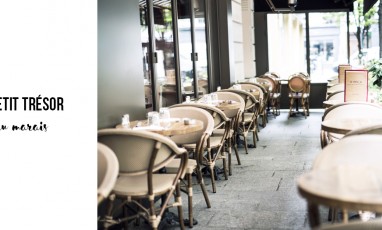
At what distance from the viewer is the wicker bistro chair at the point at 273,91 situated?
996 centimetres

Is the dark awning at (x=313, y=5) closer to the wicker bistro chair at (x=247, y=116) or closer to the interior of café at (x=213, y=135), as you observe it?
the interior of café at (x=213, y=135)

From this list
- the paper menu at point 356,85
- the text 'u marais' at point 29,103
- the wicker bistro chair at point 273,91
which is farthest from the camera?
the wicker bistro chair at point 273,91

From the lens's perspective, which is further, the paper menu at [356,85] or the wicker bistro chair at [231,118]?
the wicker bistro chair at [231,118]

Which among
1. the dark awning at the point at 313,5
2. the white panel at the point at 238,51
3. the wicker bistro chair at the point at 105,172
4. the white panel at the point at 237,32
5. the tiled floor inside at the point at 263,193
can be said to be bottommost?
the tiled floor inside at the point at 263,193

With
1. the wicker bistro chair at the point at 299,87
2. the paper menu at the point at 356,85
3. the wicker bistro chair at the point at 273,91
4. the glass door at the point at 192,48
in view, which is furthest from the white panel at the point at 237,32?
the paper menu at the point at 356,85

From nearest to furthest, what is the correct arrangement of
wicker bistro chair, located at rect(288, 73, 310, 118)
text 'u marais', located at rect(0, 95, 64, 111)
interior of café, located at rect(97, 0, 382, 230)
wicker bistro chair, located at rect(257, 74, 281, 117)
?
text 'u marais', located at rect(0, 95, 64, 111) → interior of café, located at rect(97, 0, 382, 230) → wicker bistro chair, located at rect(257, 74, 281, 117) → wicker bistro chair, located at rect(288, 73, 310, 118)

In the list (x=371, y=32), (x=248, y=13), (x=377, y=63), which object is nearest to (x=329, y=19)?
(x=371, y=32)

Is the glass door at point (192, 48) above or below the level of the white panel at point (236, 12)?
below

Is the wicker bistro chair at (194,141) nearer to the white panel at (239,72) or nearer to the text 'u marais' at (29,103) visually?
the text 'u marais' at (29,103)

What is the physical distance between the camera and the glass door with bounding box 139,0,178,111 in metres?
5.20

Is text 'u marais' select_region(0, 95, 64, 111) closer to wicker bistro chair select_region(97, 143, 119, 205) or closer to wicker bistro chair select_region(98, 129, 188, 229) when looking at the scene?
wicker bistro chair select_region(97, 143, 119, 205)

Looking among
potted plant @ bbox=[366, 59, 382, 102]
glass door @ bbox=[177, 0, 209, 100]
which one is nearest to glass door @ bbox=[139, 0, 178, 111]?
glass door @ bbox=[177, 0, 209, 100]

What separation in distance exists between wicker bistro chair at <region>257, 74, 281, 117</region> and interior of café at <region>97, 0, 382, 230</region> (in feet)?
0.09

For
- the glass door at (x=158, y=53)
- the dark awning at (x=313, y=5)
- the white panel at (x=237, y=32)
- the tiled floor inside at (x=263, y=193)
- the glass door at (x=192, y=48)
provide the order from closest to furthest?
the tiled floor inside at (x=263, y=193), the glass door at (x=158, y=53), the glass door at (x=192, y=48), the white panel at (x=237, y=32), the dark awning at (x=313, y=5)
